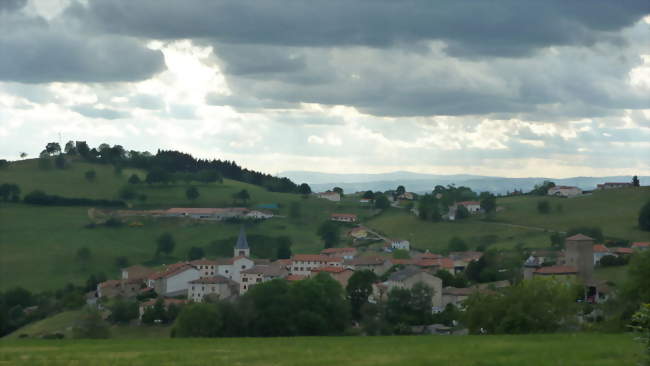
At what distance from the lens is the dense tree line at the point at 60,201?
519 feet

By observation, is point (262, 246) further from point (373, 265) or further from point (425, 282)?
point (425, 282)

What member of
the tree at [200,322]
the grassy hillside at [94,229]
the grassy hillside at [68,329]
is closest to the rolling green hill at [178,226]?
the grassy hillside at [94,229]

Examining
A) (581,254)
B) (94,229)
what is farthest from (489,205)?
(94,229)

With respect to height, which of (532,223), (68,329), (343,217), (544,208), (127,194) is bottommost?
(68,329)

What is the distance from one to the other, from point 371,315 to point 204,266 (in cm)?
4446

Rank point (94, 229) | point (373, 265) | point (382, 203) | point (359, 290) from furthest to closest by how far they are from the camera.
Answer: point (382, 203)
point (94, 229)
point (373, 265)
point (359, 290)

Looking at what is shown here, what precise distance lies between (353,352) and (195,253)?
11199 centimetres

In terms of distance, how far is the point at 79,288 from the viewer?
358ft

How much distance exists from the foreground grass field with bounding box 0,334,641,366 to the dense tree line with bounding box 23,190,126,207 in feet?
456

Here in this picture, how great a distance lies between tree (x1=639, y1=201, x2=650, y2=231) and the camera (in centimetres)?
12606

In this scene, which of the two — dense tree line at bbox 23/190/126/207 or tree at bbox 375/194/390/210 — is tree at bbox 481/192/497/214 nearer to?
tree at bbox 375/194/390/210

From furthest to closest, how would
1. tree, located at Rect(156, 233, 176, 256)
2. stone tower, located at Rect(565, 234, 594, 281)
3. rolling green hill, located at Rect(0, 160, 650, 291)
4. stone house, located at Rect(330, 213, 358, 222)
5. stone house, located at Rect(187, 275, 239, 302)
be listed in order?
stone house, located at Rect(330, 213, 358, 222) → tree, located at Rect(156, 233, 176, 256) → rolling green hill, located at Rect(0, 160, 650, 291) → stone house, located at Rect(187, 275, 239, 302) → stone tower, located at Rect(565, 234, 594, 281)

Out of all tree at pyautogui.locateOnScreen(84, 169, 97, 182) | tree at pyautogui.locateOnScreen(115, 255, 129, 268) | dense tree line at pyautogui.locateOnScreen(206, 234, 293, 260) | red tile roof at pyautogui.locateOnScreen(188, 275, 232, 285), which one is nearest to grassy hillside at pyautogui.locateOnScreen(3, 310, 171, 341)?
red tile roof at pyautogui.locateOnScreen(188, 275, 232, 285)

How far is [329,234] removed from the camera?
14488cm
